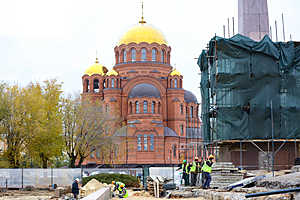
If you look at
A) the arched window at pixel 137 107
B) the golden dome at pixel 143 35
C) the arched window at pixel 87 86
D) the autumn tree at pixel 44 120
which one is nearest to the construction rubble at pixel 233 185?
the autumn tree at pixel 44 120

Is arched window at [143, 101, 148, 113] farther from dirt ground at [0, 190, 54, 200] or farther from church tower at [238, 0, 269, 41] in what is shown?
church tower at [238, 0, 269, 41]

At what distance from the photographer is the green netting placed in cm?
Result: 2292

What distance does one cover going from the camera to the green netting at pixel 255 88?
2292 cm

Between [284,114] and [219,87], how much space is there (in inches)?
141

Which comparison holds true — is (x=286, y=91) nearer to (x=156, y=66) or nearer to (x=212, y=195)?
(x=212, y=195)

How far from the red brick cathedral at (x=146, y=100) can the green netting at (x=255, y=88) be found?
23.0m

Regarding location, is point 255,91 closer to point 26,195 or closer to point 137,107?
point 26,195

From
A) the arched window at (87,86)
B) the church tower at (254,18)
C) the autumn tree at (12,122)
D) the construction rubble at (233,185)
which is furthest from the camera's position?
the arched window at (87,86)

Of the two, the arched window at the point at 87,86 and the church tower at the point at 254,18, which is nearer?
the church tower at the point at 254,18

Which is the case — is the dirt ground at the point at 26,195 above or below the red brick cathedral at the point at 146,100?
below

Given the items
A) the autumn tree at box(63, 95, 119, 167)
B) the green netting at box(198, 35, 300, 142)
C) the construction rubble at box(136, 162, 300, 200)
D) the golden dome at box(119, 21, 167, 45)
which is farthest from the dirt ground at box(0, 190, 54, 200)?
the golden dome at box(119, 21, 167, 45)

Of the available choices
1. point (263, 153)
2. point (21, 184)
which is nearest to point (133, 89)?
point (21, 184)

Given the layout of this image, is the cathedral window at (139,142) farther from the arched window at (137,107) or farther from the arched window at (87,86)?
the arched window at (87,86)

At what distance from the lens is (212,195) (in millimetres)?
13086
